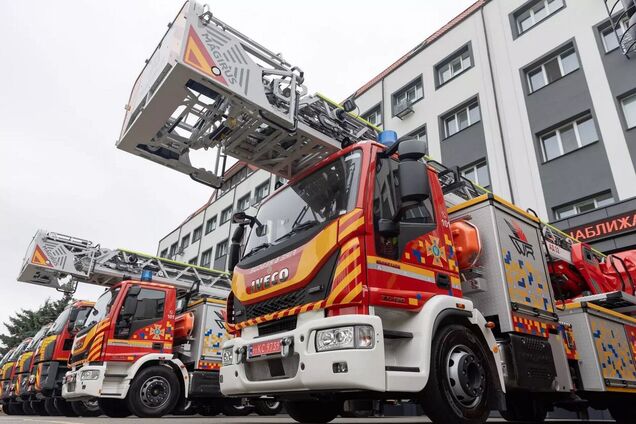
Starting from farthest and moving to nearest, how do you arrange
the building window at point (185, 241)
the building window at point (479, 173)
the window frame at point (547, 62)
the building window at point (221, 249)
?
the building window at point (185, 241) < the building window at point (221, 249) < the building window at point (479, 173) < the window frame at point (547, 62)

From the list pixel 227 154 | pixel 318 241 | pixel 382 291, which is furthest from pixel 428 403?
pixel 227 154

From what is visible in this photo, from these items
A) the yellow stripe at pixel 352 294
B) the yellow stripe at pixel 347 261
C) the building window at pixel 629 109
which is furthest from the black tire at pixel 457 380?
the building window at pixel 629 109

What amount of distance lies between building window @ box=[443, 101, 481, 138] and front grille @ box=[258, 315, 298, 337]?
1358cm

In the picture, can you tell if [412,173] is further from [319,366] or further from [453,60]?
[453,60]

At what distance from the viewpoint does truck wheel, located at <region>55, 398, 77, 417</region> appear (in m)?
9.88

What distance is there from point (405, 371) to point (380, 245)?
988 millimetres

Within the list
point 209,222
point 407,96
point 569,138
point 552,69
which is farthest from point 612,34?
point 209,222

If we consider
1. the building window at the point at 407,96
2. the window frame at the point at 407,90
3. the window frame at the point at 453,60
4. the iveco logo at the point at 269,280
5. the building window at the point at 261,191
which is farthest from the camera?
the building window at the point at 261,191

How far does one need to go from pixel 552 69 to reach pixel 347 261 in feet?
44.7

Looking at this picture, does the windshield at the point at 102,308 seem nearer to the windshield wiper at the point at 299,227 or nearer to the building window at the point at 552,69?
the windshield wiper at the point at 299,227

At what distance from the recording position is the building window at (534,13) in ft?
48.5

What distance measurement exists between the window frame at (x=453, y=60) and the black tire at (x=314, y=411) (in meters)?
14.4

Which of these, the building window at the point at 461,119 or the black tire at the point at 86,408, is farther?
the building window at the point at 461,119

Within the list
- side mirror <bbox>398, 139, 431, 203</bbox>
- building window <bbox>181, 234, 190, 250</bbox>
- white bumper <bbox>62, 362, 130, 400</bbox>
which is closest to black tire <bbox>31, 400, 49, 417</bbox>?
white bumper <bbox>62, 362, 130, 400</bbox>
